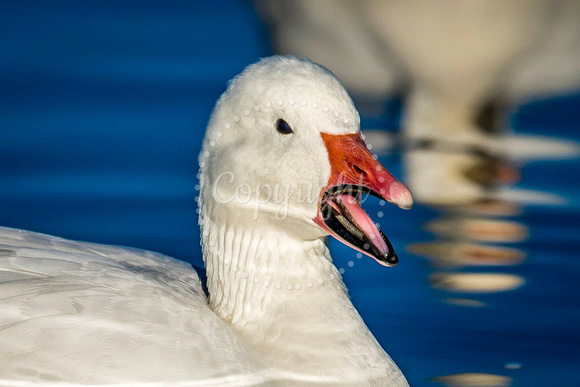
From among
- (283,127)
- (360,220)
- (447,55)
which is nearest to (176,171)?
(447,55)

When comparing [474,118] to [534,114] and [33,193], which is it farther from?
[33,193]

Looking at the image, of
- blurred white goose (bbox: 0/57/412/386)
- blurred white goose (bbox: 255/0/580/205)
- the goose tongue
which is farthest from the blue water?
the goose tongue

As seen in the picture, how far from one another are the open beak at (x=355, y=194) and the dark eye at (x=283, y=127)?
0.13 metres

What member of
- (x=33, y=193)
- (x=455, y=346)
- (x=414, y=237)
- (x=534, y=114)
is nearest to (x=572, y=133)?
(x=534, y=114)

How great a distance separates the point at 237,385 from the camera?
4016 mm

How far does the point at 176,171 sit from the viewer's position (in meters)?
6.58

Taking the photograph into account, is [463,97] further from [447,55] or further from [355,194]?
[355,194]

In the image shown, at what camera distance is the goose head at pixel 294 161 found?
13.1ft

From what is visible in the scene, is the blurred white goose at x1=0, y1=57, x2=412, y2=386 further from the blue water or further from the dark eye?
the blue water

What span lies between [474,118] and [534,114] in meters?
0.51

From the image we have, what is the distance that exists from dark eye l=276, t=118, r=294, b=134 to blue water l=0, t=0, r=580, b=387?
4.37ft

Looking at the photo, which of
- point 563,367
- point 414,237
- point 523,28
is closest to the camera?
point 563,367

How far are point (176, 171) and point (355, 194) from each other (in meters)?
2.61

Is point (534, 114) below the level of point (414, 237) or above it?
above
